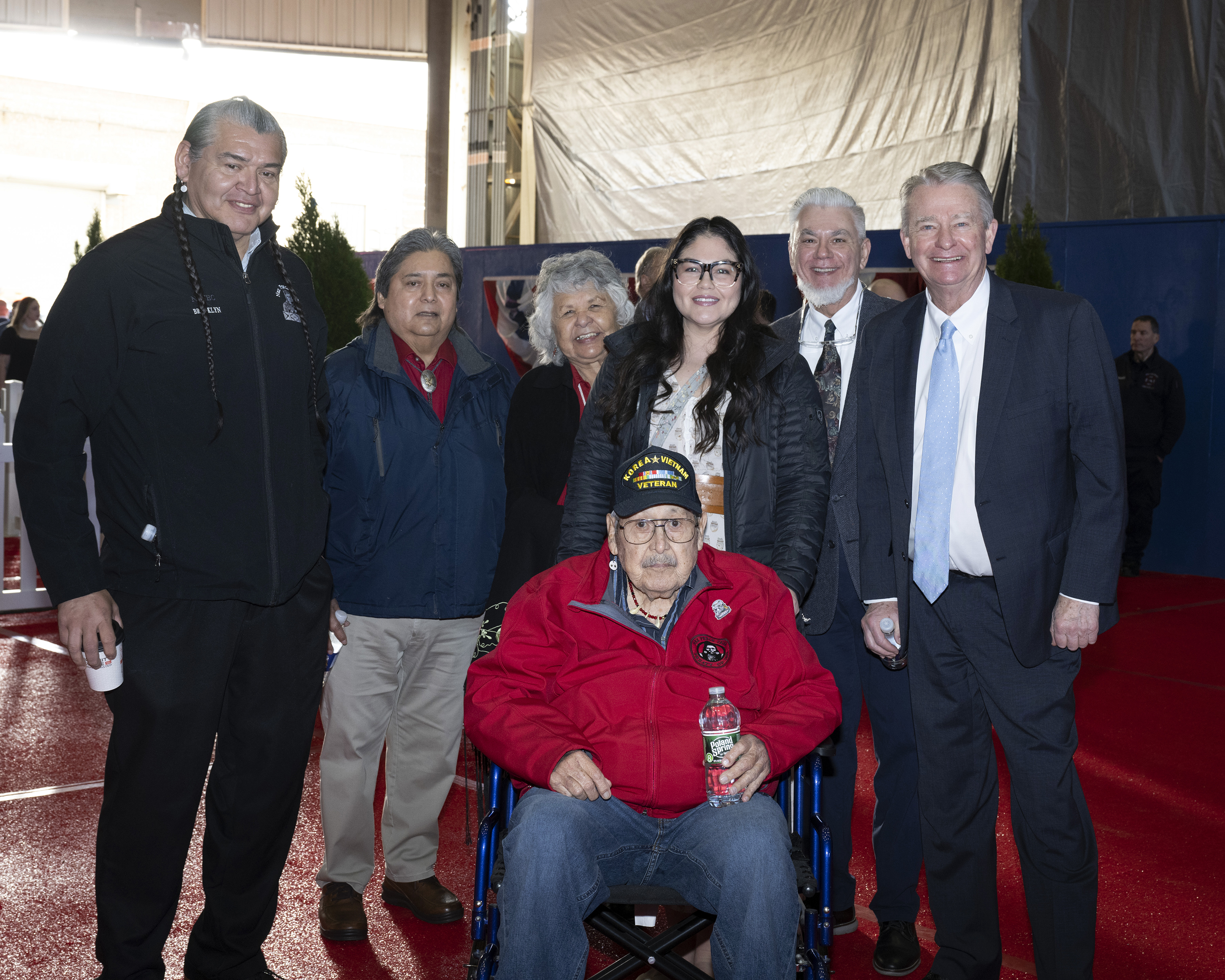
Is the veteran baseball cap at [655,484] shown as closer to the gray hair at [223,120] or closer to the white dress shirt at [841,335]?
the white dress shirt at [841,335]

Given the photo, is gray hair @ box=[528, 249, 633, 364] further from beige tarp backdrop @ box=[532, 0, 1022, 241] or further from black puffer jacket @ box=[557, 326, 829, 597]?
→ beige tarp backdrop @ box=[532, 0, 1022, 241]

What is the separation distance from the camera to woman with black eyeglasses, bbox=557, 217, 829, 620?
2607 mm

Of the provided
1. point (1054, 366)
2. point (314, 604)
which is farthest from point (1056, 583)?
point (314, 604)

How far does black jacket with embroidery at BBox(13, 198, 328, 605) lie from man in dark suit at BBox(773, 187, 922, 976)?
141 cm

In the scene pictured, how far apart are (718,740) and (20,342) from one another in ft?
33.0

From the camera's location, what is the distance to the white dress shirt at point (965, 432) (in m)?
2.49

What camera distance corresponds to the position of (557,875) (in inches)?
81.0

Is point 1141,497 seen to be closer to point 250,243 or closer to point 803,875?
point 803,875

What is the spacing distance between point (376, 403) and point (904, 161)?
28.7 feet

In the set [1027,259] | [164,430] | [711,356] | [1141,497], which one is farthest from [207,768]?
[1141,497]

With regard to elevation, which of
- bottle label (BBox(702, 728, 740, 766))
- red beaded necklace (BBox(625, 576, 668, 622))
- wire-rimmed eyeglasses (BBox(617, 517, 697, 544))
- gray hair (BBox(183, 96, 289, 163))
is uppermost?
gray hair (BBox(183, 96, 289, 163))

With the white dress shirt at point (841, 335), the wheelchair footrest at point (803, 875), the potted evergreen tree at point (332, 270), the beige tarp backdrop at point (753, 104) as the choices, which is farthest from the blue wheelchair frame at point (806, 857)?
the beige tarp backdrop at point (753, 104)

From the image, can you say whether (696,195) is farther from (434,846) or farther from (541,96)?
(434,846)

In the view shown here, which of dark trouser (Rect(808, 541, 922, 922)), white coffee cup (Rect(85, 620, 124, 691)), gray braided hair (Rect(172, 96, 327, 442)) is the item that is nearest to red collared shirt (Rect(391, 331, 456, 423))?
gray braided hair (Rect(172, 96, 327, 442))
